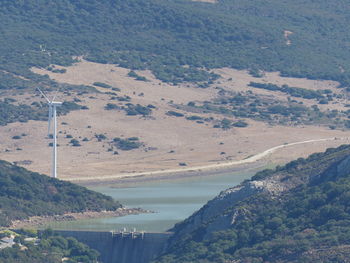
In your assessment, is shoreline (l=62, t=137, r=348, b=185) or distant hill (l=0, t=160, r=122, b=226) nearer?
distant hill (l=0, t=160, r=122, b=226)

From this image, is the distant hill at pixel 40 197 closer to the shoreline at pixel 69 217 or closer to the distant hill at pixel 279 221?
the shoreline at pixel 69 217

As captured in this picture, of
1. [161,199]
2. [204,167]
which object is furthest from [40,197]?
[204,167]

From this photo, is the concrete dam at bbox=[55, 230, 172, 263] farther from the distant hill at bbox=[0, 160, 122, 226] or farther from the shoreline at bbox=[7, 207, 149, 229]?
the distant hill at bbox=[0, 160, 122, 226]

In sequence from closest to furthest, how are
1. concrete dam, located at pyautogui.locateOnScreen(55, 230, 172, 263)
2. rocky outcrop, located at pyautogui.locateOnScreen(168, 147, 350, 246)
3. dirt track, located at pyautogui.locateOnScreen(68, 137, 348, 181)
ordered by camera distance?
rocky outcrop, located at pyautogui.locateOnScreen(168, 147, 350, 246) → concrete dam, located at pyautogui.locateOnScreen(55, 230, 172, 263) → dirt track, located at pyautogui.locateOnScreen(68, 137, 348, 181)

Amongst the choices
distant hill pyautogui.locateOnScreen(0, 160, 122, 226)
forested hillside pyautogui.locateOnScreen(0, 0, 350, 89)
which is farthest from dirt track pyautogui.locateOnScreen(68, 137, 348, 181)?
forested hillside pyautogui.locateOnScreen(0, 0, 350, 89)

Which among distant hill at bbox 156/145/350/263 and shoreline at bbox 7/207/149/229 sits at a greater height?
shoreline at bbox 7/207/149/229
